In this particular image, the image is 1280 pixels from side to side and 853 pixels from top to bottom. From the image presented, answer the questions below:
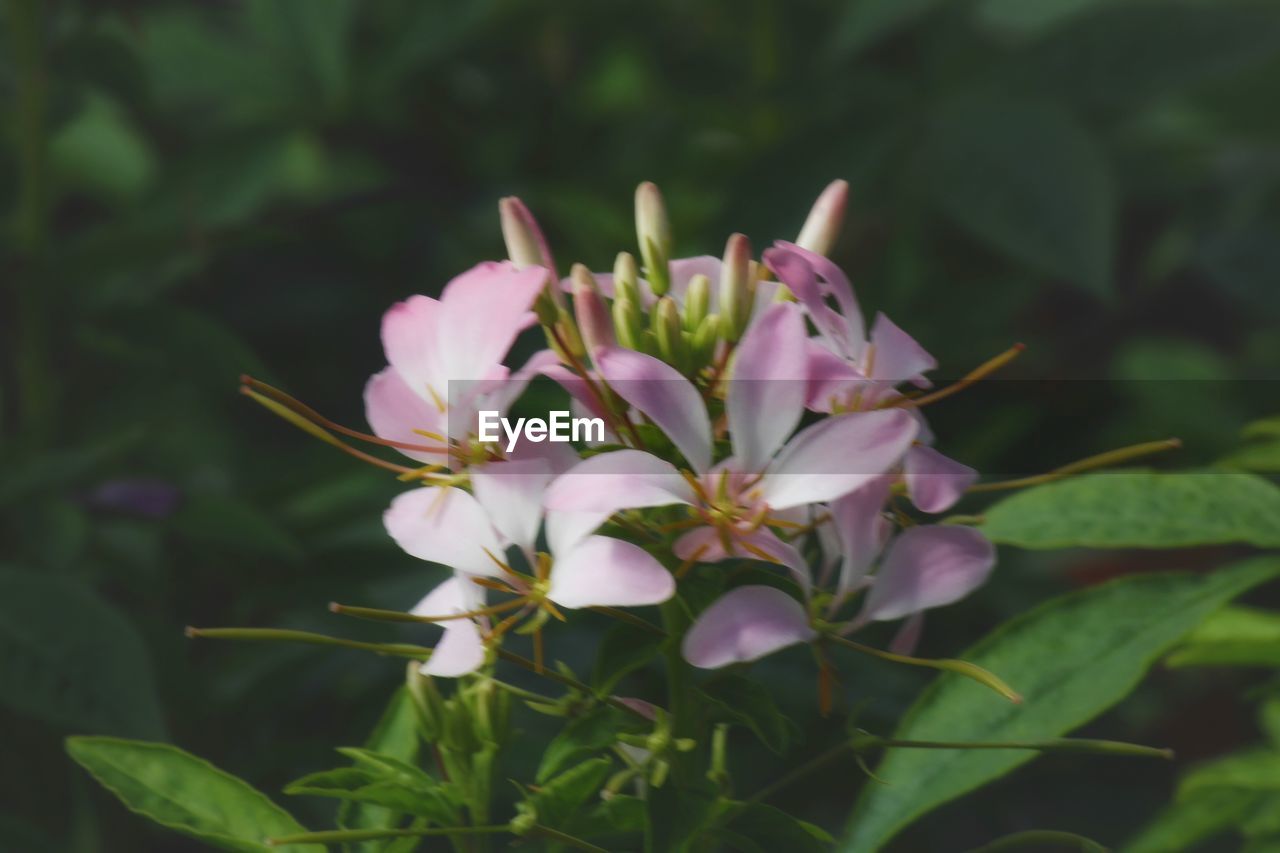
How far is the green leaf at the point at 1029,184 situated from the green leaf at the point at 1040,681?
1.31ft

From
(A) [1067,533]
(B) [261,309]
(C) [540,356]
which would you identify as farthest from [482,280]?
(B) [261,309]

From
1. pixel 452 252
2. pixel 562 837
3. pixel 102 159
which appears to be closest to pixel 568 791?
pixel 562 837

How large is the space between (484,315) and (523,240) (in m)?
0.05

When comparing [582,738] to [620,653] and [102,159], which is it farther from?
[102,159]

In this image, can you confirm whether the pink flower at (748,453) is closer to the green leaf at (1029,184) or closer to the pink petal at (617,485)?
the pink petal at (617,485)

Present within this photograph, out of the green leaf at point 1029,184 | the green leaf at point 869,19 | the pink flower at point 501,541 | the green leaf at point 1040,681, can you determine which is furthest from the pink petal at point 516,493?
the green leaf at point 869,19

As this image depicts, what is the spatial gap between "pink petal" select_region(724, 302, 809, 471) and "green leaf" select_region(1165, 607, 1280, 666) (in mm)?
320

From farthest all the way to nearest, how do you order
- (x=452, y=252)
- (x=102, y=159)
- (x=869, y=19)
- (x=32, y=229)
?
(x=102, y=159) → (x=452, y=252) → (x=869, y=19) → (x=32, y=229)

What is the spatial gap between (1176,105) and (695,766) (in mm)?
1427

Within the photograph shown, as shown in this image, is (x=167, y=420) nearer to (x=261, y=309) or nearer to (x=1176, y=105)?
(x=261, y=309)

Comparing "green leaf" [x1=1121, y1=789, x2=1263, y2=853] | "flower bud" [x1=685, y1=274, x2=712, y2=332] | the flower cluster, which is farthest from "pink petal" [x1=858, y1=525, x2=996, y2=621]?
"green leaf" [x1=1121, y1=789, x2=1263, y2=853]

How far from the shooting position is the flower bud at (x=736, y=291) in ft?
1.40

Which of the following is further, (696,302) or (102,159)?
(102,159)

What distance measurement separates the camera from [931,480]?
0.40m
